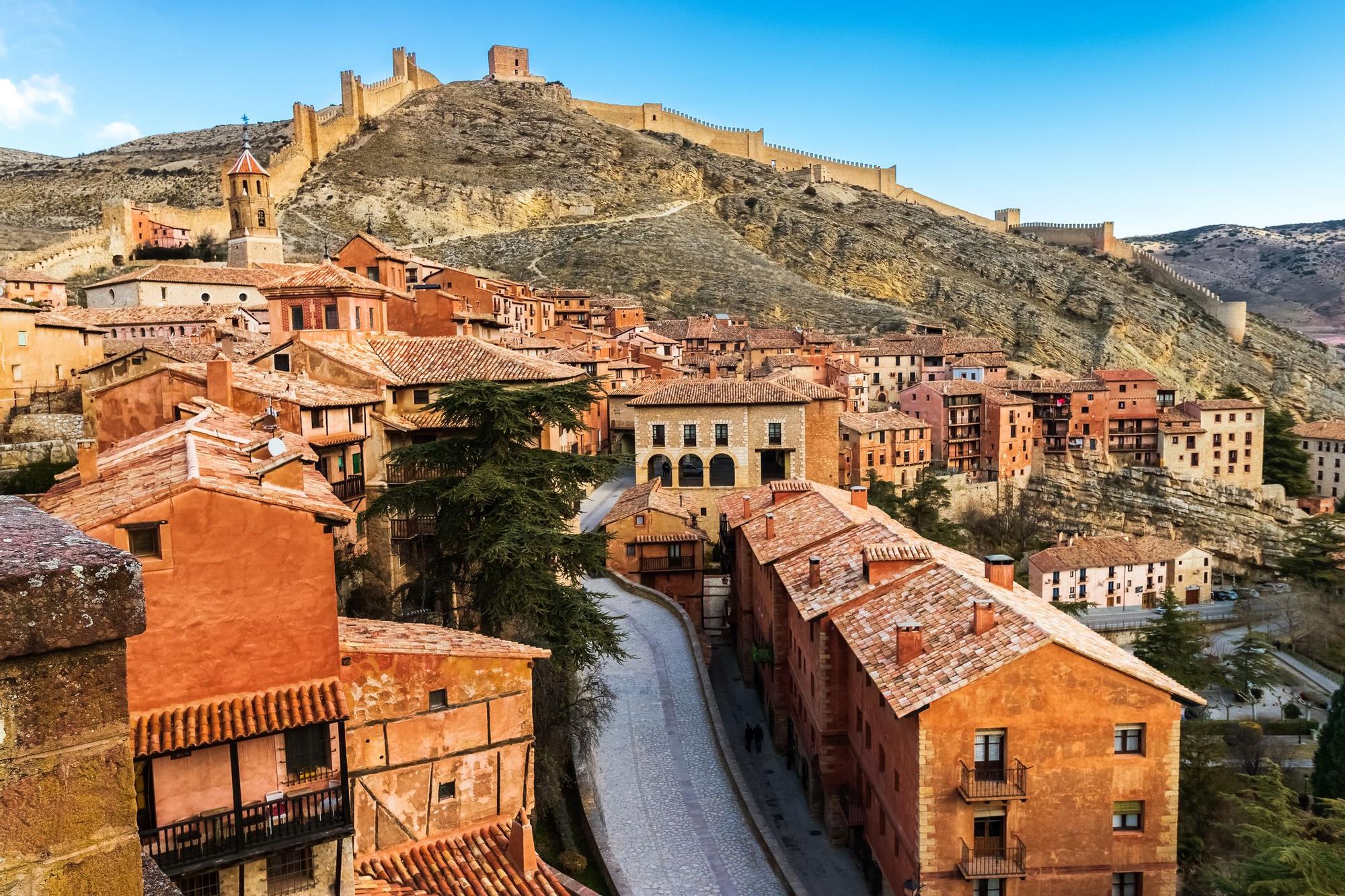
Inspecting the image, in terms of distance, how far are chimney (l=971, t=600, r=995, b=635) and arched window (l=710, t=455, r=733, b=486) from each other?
26488 millimetres

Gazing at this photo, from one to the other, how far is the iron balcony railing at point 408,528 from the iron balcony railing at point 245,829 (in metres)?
12.6

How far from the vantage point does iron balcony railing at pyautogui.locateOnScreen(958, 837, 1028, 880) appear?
17219mm

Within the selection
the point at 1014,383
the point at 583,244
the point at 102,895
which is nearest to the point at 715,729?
the point at 102,895

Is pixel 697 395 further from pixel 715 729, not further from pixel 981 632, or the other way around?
pixel 981 632

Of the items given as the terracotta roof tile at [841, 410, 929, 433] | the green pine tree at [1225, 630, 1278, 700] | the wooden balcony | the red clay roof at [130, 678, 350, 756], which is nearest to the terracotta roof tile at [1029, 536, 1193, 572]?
the green pine tree at [1225, 630, 1278, 700]

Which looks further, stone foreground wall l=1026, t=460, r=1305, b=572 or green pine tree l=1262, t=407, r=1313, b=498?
green pine tree l=1262, t=407, r=1313, b=498

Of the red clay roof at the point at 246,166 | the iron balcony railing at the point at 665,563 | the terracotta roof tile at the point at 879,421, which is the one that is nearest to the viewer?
the iron balcony railing at the point at 665,563

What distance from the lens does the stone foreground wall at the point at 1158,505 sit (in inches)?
2751

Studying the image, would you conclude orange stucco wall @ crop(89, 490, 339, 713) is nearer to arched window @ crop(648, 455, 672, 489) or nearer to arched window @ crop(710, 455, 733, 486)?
arched window @ crop(648, 455, 672, 489)

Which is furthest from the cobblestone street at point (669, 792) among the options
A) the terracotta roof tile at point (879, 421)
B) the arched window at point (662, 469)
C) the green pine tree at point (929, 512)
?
the terracotta roof tile at point (879, 421)

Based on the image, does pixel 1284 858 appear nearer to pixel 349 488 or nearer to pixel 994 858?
pixel 994 858

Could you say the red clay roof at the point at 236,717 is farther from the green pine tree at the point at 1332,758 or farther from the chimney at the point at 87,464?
the green pine tree at the point at 1332,758

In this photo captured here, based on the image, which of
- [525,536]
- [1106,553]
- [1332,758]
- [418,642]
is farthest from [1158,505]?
[418,642]

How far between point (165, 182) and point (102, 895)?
124m
